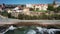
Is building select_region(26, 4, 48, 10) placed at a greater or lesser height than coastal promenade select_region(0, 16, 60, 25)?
greater

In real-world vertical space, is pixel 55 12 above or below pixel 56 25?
above

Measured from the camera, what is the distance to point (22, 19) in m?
1.27

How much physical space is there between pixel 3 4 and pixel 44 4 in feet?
1.47

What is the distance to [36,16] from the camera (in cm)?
127

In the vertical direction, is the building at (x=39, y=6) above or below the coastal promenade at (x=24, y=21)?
above

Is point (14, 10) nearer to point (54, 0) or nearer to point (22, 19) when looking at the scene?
point (22, 19)

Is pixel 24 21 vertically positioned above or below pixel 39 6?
below

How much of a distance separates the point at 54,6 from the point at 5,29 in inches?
23.0

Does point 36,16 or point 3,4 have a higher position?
point 3,4

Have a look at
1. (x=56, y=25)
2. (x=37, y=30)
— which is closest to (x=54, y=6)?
(x=56, y=25)

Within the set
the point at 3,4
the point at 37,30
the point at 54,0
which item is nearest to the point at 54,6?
the point at 54,0

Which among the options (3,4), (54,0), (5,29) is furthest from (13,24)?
(54,0)

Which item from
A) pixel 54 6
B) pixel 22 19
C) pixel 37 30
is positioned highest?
pixel 54 6

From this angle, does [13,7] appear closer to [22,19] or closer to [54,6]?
[22,19]
